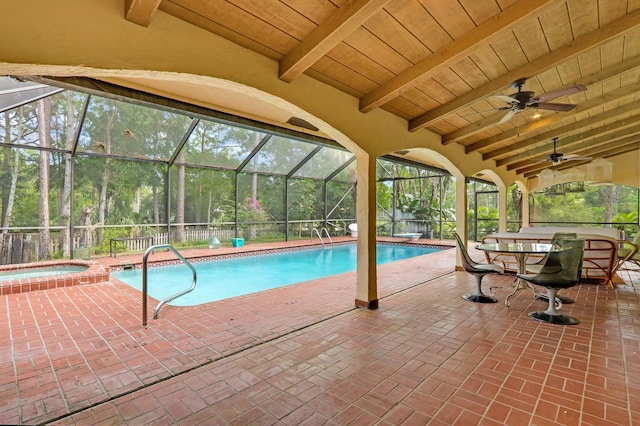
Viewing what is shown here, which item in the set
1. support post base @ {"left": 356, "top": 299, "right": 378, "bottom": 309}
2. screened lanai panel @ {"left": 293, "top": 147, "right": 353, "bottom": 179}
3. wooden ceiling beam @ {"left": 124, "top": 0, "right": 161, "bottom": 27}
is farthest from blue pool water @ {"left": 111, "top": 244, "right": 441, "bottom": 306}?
wooden ceiling beam @ {"left": 124, "top": 0, "right": 161, "bottom": 27}

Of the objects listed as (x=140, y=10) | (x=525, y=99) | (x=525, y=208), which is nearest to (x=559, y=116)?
(x=525, y=99)

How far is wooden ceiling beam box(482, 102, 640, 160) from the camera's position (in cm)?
554

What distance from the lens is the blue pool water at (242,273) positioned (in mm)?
5934

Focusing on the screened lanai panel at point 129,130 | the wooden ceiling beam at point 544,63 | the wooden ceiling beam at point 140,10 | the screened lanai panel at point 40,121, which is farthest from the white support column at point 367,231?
the screened lanai panel at point 40,121

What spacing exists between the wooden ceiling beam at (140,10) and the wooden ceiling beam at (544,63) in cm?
359

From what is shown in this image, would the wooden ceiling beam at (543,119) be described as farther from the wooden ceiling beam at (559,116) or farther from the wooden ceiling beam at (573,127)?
the wooden ceiling beam at (573,127)

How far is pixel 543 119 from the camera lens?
5492mm

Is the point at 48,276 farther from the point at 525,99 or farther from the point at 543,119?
the point at 543,119

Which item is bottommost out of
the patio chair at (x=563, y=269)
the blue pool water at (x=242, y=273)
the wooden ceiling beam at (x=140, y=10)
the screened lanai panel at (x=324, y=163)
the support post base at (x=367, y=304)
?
the blue pool water at (x=242, y=273)

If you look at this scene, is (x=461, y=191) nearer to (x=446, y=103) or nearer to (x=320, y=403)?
(x=446, y=103)

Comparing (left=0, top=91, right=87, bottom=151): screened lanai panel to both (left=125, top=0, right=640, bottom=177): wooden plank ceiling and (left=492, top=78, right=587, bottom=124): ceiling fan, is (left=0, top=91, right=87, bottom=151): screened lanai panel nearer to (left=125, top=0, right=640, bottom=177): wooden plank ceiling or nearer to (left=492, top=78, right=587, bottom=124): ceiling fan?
(left=125, top=0, right=640, bottom=177): wooden plank ceiling

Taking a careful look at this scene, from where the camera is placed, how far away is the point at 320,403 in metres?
2.11

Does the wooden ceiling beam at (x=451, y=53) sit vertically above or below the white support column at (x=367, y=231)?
above

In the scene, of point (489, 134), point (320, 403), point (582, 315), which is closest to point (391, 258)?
point (489, 134)
